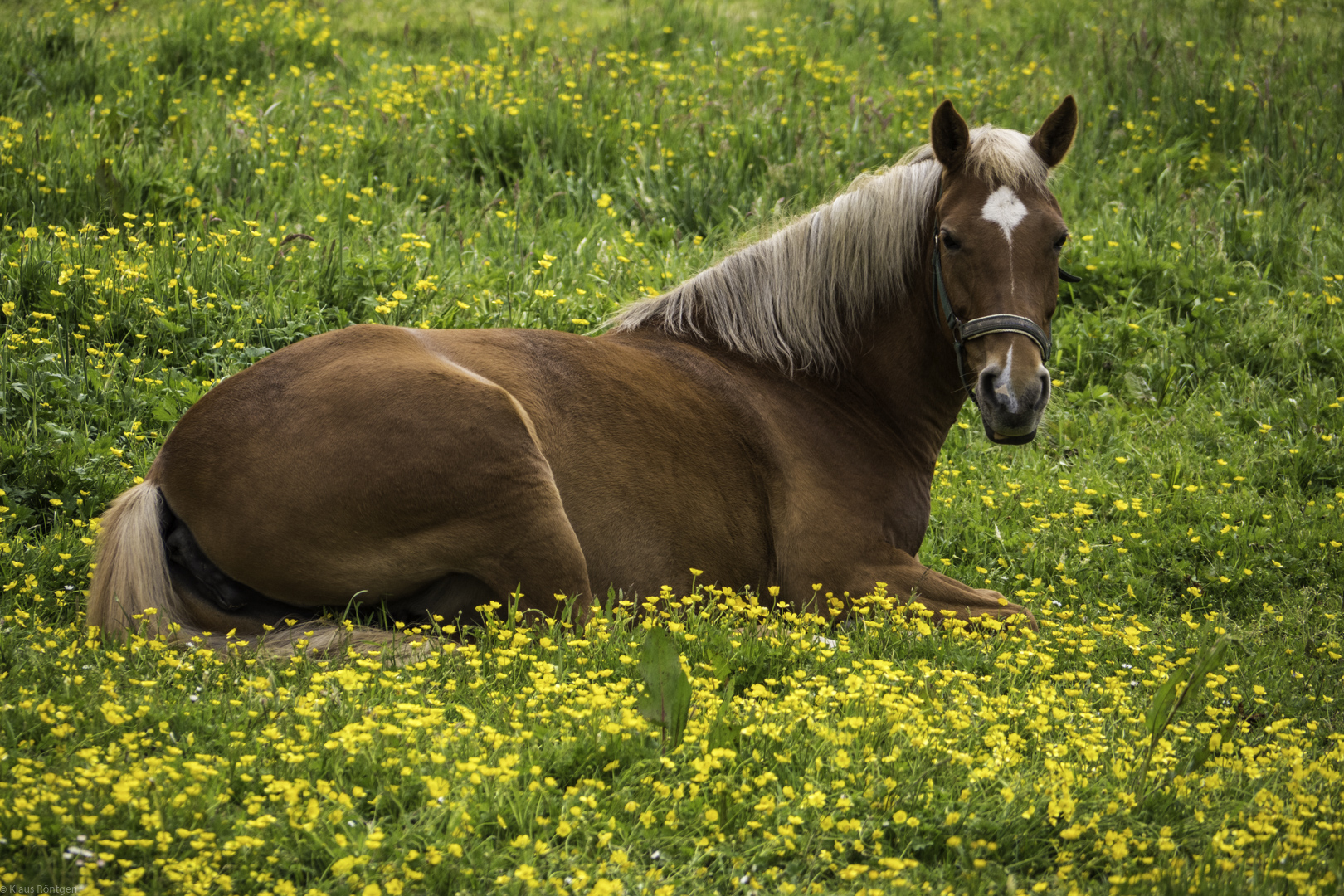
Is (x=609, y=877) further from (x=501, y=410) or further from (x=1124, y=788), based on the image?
(x=501, y=410)

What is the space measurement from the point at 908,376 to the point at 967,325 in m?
0.58

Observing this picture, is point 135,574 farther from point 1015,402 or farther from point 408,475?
point 1015,402

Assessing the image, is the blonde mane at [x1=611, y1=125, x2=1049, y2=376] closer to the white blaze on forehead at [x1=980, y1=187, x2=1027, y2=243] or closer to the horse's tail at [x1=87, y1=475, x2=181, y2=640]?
the white blaze on forehead at [x1=980, y1=187, x2=1027, y2=243]

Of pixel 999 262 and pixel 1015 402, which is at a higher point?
pixel 999 262

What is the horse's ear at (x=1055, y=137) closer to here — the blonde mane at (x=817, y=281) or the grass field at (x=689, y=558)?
the blonde mane at (x=817, y=281)

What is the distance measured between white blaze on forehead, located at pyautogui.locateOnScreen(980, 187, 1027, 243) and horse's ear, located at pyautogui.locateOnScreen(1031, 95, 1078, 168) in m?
0.38

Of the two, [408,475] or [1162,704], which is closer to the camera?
[1162,704]

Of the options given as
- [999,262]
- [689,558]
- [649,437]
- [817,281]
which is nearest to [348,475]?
[649,437]

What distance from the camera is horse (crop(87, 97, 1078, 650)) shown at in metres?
3.39

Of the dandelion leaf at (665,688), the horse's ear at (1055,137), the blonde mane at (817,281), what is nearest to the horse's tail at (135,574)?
the dandelion leaf at (665,688)

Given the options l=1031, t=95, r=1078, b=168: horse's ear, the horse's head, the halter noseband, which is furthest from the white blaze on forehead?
l=1031, t=95, r=1078, b=168: horse's ear

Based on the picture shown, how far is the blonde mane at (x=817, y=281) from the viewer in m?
4.34

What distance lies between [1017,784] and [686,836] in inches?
33.6

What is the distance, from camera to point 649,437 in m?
3.97
